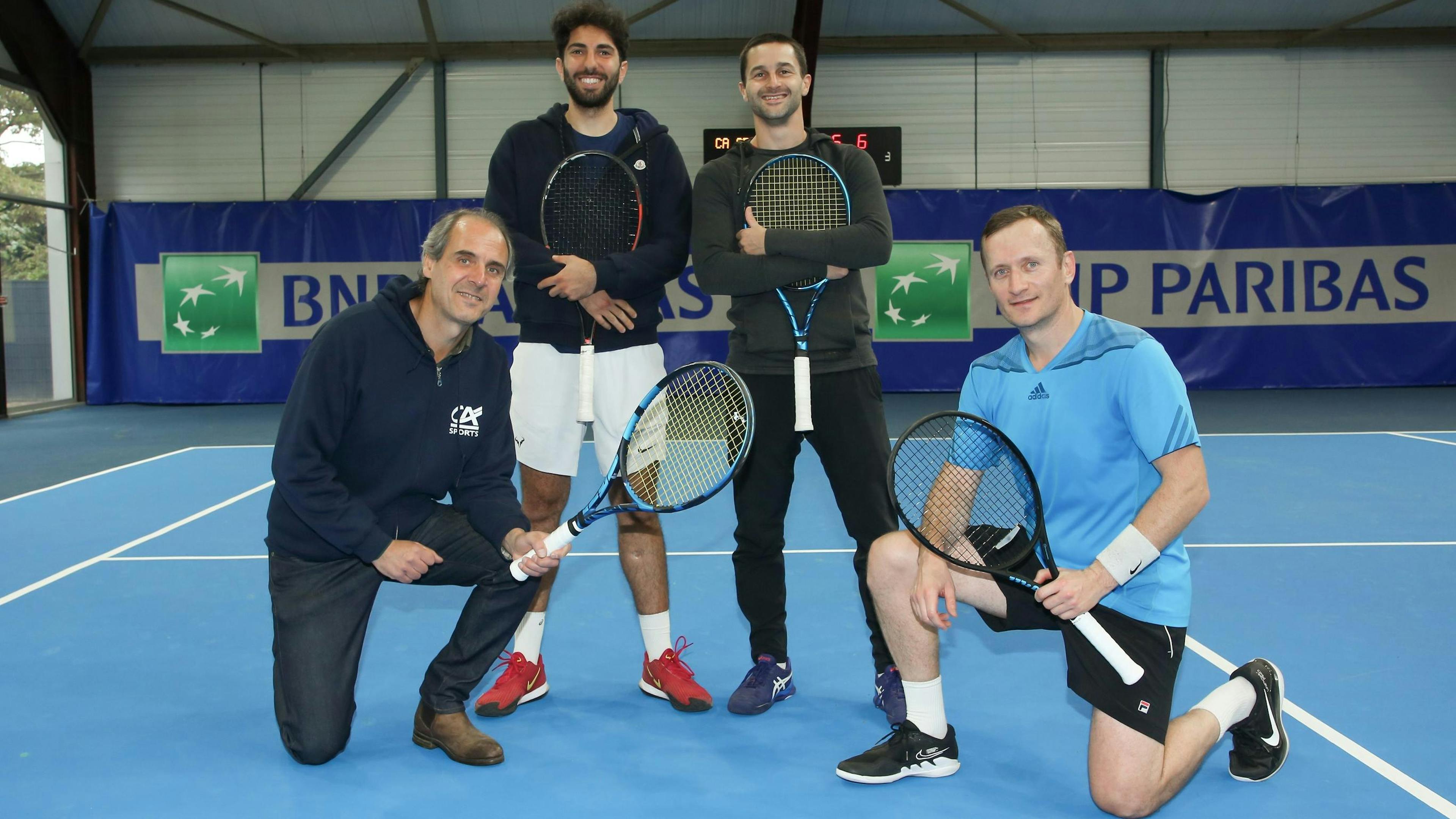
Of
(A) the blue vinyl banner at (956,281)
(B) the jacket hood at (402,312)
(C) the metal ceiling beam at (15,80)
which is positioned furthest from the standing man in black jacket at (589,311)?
(C) the metal ceiling beam at (15,80)

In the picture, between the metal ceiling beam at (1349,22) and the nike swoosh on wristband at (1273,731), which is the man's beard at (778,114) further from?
the metal ceiling beam at (1349,22)

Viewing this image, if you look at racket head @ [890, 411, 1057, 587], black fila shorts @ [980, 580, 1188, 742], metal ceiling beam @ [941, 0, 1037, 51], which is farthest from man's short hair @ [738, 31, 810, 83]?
metal ceiling beam @ [941, 0, 1037, 51]

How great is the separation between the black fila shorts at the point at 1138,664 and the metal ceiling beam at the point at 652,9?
34.0ft

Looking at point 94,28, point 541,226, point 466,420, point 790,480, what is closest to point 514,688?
point 466,420

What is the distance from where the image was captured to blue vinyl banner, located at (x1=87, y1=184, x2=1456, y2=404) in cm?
1183

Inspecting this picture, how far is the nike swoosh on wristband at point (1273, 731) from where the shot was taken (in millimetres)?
2561

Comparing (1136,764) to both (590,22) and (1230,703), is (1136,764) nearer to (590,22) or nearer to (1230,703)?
(1230,703)

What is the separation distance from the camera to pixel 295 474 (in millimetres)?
2600

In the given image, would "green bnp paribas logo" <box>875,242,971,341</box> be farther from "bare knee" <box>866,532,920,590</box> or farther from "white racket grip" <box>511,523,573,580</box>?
"white racket grip" <box>511,523,573,580</box>

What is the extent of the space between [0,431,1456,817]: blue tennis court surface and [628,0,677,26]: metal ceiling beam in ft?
26.2

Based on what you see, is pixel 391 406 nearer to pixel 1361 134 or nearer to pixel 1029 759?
pixel 1029 759

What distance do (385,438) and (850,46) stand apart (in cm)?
1051

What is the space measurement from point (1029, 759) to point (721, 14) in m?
10.6

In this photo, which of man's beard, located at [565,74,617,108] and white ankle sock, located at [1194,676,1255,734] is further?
man's beard, located at [565,74,617,108]
